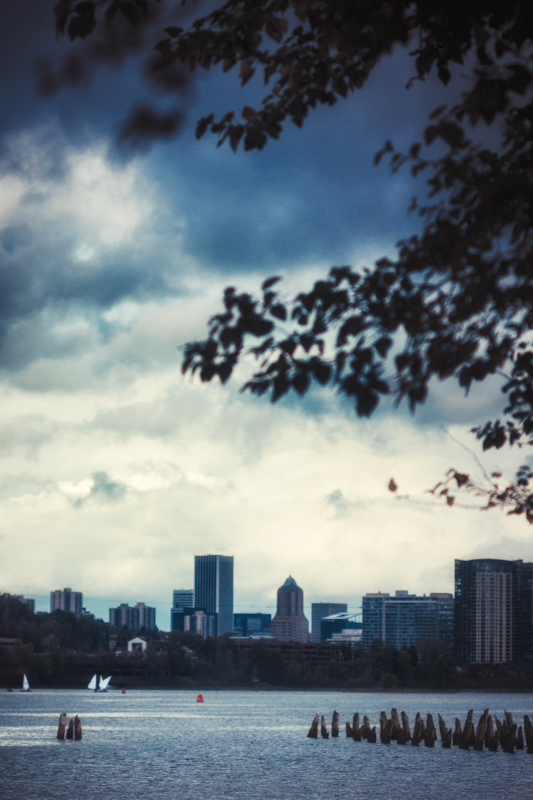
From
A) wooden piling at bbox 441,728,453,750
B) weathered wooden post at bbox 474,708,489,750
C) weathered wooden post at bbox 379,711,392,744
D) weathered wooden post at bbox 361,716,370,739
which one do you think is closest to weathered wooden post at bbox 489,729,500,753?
weathered wooden post at bbox 474,708,489,750

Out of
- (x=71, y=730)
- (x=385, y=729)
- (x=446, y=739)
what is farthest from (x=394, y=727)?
(x=71, y=730)

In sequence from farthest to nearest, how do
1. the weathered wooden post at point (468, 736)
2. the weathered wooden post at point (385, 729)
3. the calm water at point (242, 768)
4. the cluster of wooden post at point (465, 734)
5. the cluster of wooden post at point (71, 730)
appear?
the cluster of wooden post at point (71, 730), the weathered wooden post at point (385, 729), the weathered wooden post at point (468, 736), the cluster of wooden post at point (465, 734), the calm water at point (242, 768)

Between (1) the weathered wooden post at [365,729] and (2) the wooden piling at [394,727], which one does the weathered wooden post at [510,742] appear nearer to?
(2) the wooden piling at [394,727]

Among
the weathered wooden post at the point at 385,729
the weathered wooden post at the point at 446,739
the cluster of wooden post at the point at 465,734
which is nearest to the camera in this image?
the cluster of wooden post at the point at 465,734

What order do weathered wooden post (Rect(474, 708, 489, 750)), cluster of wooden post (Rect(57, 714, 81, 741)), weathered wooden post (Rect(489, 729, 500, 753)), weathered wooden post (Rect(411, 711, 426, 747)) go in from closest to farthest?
weathered wooden post (Rect(489, 729, 500, 753))
weathered wooden post (Rect(474, 708, 489, 750))
weathered wooden post (Rect(411, 711, 426, 747))
cluster of wooden post (Rect(57, 714, 81, 741))

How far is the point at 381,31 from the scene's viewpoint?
8.70 metres

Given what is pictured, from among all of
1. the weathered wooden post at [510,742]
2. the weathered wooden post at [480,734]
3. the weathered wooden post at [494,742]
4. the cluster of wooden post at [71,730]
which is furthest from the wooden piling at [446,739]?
the cluster of wooden post at [71,730]

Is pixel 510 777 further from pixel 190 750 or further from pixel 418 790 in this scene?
pixel 190 750

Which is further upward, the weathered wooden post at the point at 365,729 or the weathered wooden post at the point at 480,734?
the weathered wooden post at the point at 480,734

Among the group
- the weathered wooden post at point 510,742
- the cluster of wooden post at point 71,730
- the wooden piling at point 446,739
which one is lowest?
the cluster of wooden post at point 71,730

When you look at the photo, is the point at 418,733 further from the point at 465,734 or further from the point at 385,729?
the point at 465,734

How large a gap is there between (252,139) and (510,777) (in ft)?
199

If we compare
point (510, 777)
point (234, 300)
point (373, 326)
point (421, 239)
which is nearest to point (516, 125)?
point (421, 239)

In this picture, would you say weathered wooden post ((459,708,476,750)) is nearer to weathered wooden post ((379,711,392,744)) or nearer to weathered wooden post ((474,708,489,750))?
weathered wooden post ((474,708,489,750))
